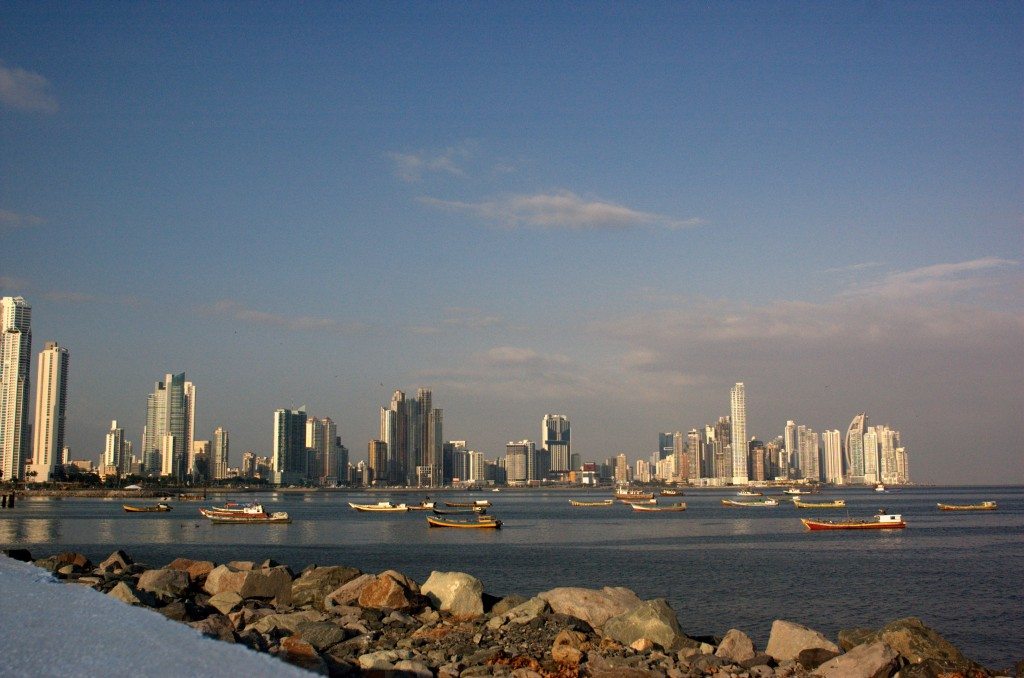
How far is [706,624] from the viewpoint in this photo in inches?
1101

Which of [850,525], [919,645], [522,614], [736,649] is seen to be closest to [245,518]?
[850,525]

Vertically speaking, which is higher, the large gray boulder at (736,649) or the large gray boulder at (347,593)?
the large gray boulder at (347,593)

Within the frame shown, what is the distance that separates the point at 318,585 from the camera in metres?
24.8

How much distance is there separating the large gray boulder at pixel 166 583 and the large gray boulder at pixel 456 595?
6900 millimetres

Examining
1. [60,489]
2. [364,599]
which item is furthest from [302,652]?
[60,489]

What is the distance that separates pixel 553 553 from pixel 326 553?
13.3 meters

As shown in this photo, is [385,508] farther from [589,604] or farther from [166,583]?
[589,604]

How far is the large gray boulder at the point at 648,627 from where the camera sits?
18.9m

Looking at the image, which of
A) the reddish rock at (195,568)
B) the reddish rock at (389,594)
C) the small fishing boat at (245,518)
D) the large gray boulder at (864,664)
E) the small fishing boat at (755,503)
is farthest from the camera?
the small fishing boat at (755,503)

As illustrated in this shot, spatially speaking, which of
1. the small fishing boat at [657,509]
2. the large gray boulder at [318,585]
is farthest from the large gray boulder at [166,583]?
the small fishing boat at [657,509]

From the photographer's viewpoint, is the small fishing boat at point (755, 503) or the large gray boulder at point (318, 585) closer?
the large gray boulder at point (318, 585)

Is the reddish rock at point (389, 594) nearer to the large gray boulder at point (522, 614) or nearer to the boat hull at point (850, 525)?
the large gray boulder at point (522, 614)

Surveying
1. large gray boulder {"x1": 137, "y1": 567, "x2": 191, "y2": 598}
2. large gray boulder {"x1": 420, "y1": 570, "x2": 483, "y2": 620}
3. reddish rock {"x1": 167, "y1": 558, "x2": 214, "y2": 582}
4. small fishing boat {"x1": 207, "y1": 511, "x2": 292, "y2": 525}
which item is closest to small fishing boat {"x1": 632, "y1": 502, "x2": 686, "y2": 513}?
small fishing boat {"x1": 207, "y1": 511, "x2": 292, "y2": 525}

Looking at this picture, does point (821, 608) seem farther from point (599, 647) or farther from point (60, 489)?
point (60, 489)
